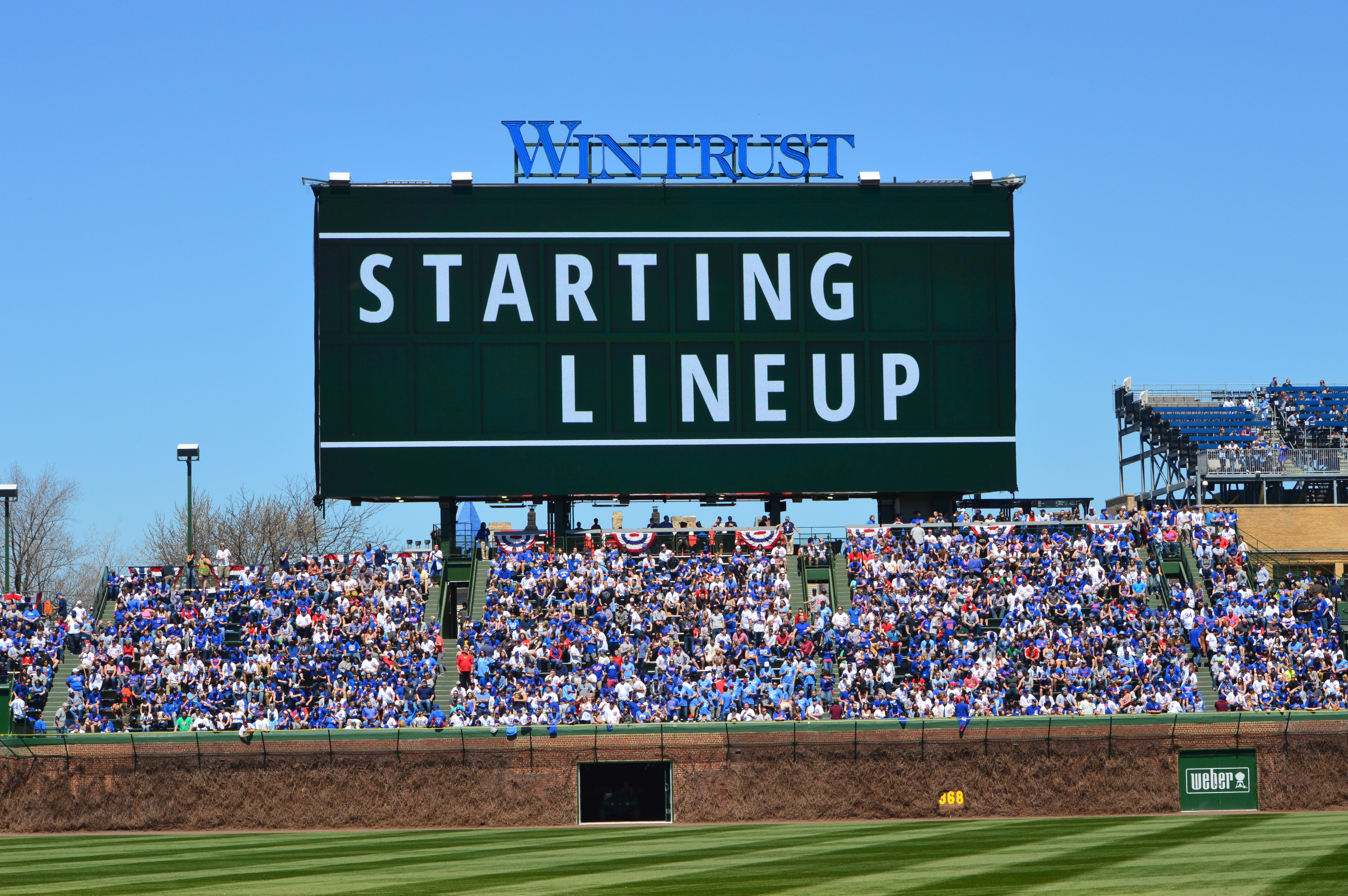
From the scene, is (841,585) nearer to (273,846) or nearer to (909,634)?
(909,634)

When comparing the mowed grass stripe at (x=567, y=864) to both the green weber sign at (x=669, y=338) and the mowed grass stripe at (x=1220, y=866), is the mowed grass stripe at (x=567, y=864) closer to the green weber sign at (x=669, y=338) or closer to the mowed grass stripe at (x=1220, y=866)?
the mowed grass stripe at (x=1220, y=866)

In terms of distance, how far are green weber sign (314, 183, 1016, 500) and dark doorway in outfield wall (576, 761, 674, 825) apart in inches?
262

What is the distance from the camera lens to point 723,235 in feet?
111

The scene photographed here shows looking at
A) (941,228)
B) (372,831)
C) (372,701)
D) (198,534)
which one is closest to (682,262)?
(941,228)

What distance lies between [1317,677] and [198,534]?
152 feet

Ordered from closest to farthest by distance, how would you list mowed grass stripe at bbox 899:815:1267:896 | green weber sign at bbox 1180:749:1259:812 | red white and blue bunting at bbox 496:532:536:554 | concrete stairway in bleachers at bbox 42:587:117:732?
1. mowed grass stripe at bbox 899:815:1267:896
2. green weber sign at bbox 1180:749:1259:812
3. concrete stairway in bleachers at bbox 42:587:117:732
4. red white and blue bunting at bbox 496:532:536:554

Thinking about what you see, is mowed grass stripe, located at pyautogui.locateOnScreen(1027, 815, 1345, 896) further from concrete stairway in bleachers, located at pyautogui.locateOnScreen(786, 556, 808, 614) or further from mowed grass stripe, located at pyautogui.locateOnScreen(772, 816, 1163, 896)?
concrete stairway in bleachers, located at pyautogui.locateOnScreen(786, 556, 808, 614)

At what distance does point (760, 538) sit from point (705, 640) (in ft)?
14.5

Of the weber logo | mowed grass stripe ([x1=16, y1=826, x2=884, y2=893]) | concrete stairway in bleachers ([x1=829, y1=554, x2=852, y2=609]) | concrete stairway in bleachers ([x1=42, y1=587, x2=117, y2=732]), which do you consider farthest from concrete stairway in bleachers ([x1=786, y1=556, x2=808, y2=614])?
concrete stairway in bleachers ([x1=42, y1=587, x2=117, y2=732])

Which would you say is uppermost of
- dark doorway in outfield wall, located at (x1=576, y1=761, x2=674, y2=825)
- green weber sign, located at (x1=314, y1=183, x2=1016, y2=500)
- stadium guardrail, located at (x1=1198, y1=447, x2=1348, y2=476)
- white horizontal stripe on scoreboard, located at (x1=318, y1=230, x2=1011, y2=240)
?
white horizontal stripe on scoreboard, located at (x1=318, y1=230, x2=1011, y2=240)

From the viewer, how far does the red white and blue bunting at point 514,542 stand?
34219 mm

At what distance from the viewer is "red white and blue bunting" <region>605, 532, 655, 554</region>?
34.6m

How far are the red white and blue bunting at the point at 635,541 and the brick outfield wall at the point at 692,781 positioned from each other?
6614mm

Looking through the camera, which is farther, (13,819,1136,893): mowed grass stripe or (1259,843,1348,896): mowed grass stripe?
(13,819,1136,893): mowed grass stripe
